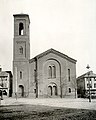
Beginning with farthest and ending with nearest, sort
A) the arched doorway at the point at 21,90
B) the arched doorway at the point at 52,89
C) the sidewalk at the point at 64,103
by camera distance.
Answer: the arched doorway at the point at 52,89 → the arched doorway at the point at 21,90 → the sidewalk at the point at 64,103

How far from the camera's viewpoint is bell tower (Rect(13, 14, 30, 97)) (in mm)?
47500

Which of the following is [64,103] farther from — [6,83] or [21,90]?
[6,83]

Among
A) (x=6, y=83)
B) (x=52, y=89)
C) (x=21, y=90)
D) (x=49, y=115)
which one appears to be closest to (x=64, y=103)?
(x=49, y=115)

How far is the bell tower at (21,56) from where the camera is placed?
4750 centimetres

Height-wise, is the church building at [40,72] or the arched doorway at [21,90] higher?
the church building at [40,72]

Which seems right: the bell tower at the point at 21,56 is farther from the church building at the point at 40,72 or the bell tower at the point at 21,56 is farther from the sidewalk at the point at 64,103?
the sidewalk at the point at 64,103

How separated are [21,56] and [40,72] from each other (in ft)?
16.0

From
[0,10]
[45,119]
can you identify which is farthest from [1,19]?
[45,119]

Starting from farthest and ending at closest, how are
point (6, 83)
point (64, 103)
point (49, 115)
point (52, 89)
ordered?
point (6, 83) → point (52, 89) → point (64, 103) → point (49, 115)

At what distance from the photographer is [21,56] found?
48562 mm

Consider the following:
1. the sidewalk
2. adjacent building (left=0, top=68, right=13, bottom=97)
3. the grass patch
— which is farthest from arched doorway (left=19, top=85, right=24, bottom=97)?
the grass patch

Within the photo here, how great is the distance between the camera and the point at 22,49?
48.9 m

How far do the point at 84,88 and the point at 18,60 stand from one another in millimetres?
21740

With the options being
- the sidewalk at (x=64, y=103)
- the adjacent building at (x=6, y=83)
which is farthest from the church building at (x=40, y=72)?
the sidewalk at (x=64, y=103)
